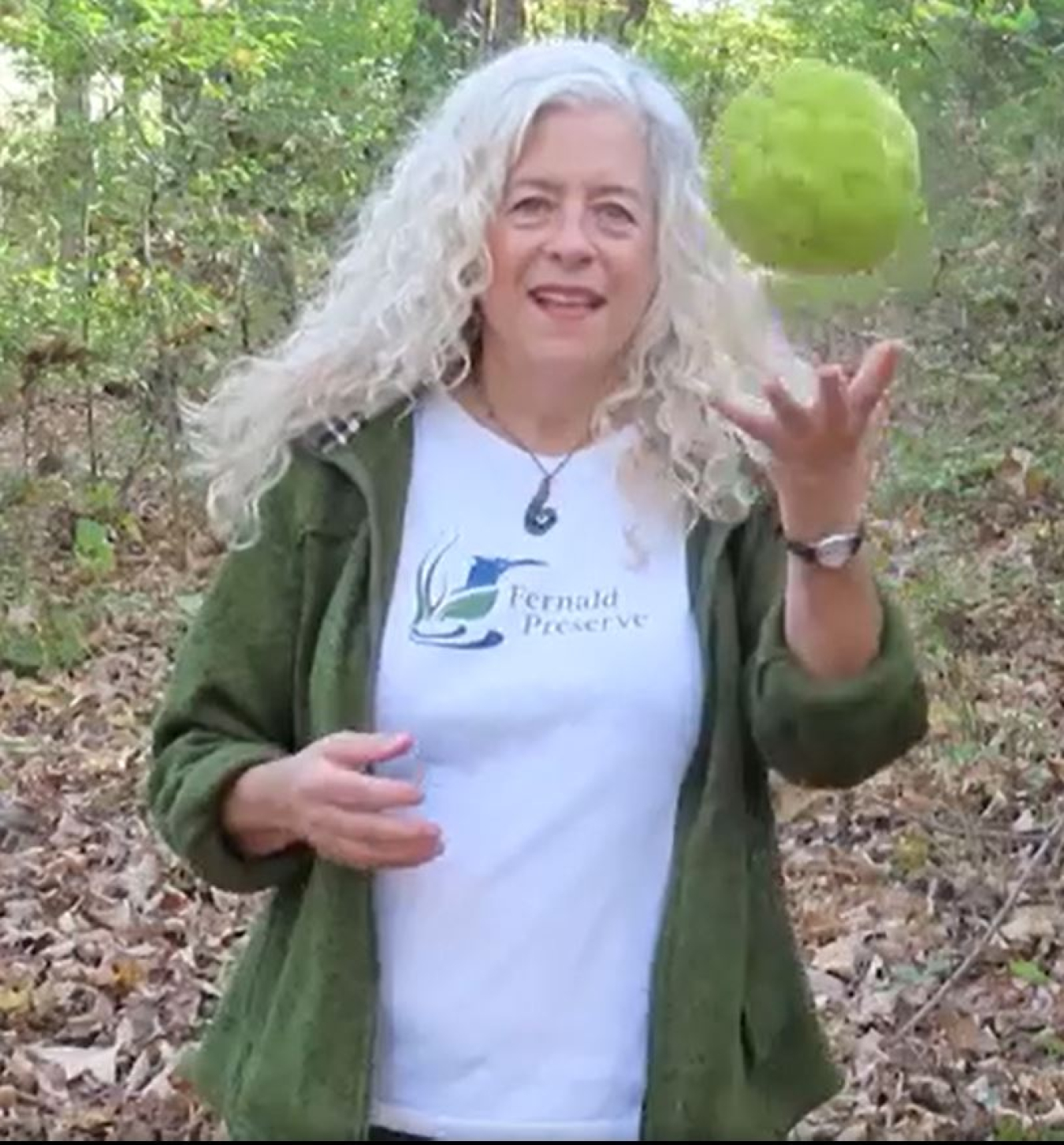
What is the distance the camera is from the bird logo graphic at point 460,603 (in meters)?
2.31

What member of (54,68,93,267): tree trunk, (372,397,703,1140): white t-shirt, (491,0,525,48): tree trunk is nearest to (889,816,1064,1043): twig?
(372,397,703,1140): white t-shirt

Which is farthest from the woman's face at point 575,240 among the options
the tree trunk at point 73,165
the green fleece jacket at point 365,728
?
the tree trunk at point 73,165

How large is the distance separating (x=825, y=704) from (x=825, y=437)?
289 mm

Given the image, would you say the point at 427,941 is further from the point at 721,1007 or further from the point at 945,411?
the point at 945,411

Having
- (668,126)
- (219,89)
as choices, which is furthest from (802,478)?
(219,89)

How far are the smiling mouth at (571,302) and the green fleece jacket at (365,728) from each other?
250 millimetres

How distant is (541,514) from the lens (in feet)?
7.80

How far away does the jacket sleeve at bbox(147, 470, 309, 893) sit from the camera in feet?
7.85

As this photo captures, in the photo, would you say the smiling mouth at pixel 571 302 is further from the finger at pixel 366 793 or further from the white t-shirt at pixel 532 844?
the finger at pixel 366 793

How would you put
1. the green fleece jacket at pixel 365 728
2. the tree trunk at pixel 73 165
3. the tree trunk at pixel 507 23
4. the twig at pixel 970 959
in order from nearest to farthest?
the green fleece jacket at pixel 365 728, the twig at pixel 970 959, the tree trunk at pixel 73 165, the tree trunk at pixel 507 23

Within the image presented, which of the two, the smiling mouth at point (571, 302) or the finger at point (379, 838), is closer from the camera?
the finger at point (379, 838)

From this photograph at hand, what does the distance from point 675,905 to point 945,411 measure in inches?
289

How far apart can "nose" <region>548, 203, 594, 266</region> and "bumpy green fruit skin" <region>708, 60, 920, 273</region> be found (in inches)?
5.7

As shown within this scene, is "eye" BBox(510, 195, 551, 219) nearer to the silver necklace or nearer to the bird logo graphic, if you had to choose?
the silver necklace
